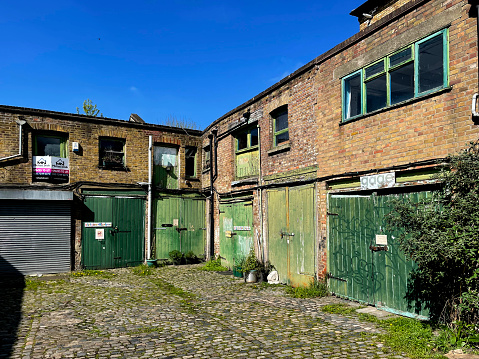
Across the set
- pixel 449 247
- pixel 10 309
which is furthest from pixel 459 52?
pixel 10 309

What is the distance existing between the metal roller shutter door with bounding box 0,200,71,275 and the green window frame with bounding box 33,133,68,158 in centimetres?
185

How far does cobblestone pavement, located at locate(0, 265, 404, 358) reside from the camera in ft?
18.2

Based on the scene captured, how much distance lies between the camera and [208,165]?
16469 millimetres

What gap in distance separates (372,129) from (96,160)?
1065 centimetres

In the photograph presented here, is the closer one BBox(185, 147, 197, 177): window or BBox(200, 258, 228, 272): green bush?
BBox(200, 258, 228, 272): green bush

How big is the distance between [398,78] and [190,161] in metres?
11.2

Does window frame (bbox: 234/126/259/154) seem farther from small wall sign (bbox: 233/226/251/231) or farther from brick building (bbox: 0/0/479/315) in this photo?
small wall sign (bbox: 233/226/251/231)

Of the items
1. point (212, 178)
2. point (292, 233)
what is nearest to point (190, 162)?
point (212, 178)

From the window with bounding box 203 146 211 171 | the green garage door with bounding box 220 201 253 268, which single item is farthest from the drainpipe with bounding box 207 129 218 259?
the green garage door with bounding box 220 201 253 268

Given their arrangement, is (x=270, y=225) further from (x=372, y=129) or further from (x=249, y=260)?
(x=372, y=129)

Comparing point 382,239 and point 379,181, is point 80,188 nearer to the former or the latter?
point 379,181

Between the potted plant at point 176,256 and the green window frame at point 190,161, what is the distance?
3.44 meters

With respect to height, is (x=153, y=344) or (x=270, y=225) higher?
(x=270, y=225)

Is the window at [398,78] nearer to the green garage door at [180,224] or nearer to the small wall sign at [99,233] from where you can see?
the green garage door at [180,224]
